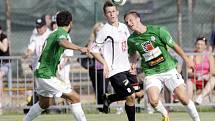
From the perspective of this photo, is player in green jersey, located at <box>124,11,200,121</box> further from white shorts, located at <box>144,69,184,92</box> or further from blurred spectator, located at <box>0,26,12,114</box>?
blurred spectator, located at <box>0,26,12,114</box>

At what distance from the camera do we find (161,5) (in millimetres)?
23844

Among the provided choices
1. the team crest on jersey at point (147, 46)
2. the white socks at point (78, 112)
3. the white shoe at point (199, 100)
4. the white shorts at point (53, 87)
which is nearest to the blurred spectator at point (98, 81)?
the white shoe at point (199, 100)

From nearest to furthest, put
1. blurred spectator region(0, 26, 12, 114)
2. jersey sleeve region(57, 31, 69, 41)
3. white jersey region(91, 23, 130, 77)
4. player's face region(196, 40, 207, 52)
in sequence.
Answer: jersey sleeve region(57, 31, 69, 41)
white jersey region(91, 23, 130, 77)
blurred spectator region(0, 26, 12, 114)
player's face region(196, 40, 207, 52)

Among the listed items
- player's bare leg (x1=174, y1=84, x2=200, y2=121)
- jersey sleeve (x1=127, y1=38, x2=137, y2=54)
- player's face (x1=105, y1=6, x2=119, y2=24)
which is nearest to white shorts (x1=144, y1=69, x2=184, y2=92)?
player's bare leg (x1=174, y1=84, x2=200, y2=121)

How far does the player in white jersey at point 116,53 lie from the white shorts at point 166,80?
2.32 feet

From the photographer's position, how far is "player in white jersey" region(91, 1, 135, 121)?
15742mm

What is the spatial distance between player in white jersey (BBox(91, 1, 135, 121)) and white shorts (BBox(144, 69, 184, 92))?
0.71 metres

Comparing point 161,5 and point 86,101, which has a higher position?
point 161,5

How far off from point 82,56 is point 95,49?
383 centimetres

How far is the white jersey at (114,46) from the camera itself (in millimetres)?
15836

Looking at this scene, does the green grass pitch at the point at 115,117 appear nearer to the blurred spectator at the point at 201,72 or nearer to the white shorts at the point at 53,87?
the blurred spectator at the point at 201,72

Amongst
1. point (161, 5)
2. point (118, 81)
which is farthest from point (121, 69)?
point (161, 5)

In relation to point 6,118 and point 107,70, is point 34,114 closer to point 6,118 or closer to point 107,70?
point 107,70

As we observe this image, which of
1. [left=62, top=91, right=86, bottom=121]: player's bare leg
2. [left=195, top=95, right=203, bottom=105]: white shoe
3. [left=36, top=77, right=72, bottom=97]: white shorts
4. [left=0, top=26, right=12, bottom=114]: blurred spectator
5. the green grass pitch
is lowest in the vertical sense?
the green grass pitch
